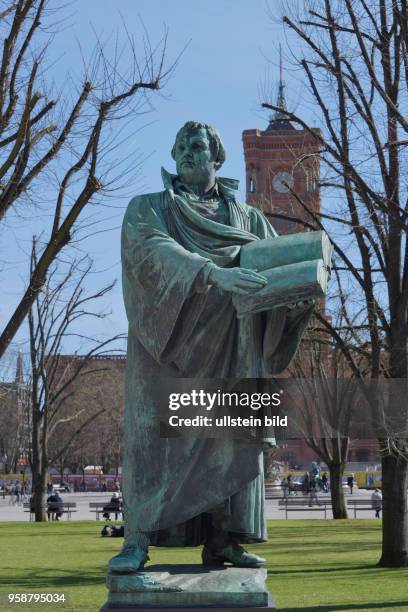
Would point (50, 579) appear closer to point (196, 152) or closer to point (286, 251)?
point (196, 152)

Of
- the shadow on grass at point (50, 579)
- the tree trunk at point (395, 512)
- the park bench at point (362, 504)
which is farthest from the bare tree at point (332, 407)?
the shadow on grass at point (50, 579)

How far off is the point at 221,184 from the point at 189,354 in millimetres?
1057

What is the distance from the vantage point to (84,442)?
62719 mm

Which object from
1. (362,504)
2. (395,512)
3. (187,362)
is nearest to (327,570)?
(395,512)

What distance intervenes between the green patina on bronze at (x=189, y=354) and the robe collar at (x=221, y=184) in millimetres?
278

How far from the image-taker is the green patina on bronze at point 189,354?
4.92m

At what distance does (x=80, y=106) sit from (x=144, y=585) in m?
8.07

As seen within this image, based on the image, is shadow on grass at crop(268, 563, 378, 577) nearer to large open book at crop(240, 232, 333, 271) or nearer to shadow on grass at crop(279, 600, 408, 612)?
shadow on grass at crop(279, 600, 408, 612)

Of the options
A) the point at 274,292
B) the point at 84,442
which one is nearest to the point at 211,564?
the point at 274,292

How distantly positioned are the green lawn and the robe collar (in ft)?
19.0

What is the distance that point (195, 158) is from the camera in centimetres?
552

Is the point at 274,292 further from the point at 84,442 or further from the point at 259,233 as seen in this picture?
the point at 84,442

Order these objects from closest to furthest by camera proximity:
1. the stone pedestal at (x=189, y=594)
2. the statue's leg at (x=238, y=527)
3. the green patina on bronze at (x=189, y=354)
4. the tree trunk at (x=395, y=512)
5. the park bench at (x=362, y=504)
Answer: the stone pedestal at (x=189, y=594) < the green patina on bronze at (x=189, y=354) < the statue's leg at (x=238, y=527) < the tree trunk at (x=395, y=512) < the park bench at (x=362, y=504)

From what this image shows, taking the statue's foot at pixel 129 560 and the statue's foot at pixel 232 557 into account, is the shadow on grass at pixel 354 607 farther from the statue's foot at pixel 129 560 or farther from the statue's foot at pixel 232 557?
the statue's foot at pixel 129 560
